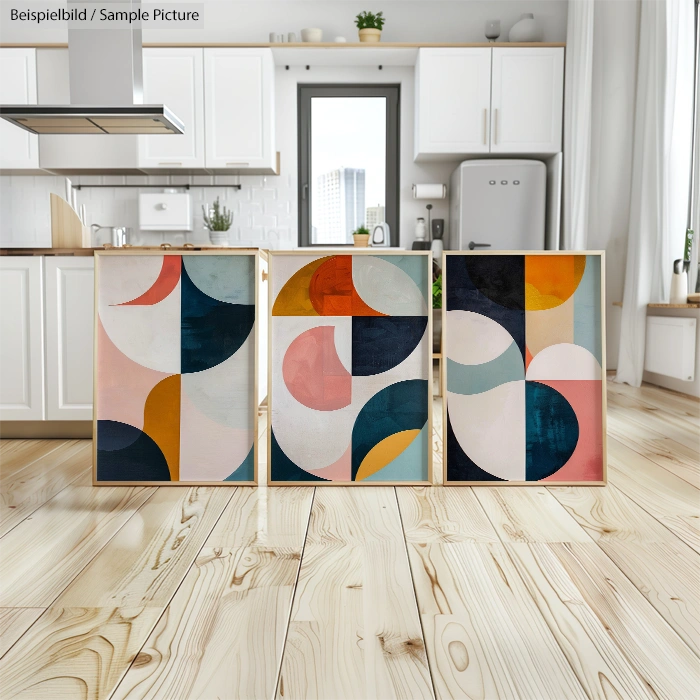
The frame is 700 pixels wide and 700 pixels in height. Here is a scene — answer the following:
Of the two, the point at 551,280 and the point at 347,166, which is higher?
the point at 347,166

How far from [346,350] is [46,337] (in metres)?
1.37

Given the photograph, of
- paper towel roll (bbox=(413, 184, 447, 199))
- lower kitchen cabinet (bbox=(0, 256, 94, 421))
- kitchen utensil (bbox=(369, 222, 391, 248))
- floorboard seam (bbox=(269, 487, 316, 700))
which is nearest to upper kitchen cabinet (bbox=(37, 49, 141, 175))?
kitchen utensil (bbox=(369, 222, 391, 248))

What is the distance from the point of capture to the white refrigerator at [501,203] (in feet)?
14.8

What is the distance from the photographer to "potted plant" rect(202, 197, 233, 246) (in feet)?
15.4

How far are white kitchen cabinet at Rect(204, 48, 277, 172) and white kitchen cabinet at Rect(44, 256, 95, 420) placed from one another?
7.03 ft

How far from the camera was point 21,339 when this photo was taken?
2641 millimetres

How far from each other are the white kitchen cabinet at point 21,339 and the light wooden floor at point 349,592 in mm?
637

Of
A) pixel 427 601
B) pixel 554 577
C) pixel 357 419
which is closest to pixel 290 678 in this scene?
pixel 427 601

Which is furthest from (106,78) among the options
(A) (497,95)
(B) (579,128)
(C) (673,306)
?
(C) (673,306)

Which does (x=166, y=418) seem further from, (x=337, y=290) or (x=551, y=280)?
(x=551, y=280)

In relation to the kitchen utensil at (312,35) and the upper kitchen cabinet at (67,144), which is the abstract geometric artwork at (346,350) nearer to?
the upper kitchen cabinet at (67,144)

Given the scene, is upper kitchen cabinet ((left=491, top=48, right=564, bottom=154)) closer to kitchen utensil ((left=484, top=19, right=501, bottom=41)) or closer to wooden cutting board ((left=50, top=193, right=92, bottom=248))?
kitchen utensil ((left=484, top=19, right=501, bottom=41))

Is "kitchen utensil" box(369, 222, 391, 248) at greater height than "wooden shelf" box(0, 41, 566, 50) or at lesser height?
lesser

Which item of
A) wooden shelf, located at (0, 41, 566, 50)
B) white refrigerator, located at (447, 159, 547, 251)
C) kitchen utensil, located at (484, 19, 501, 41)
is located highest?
kitchen utensil, located at (484, 19, 501, 41)
